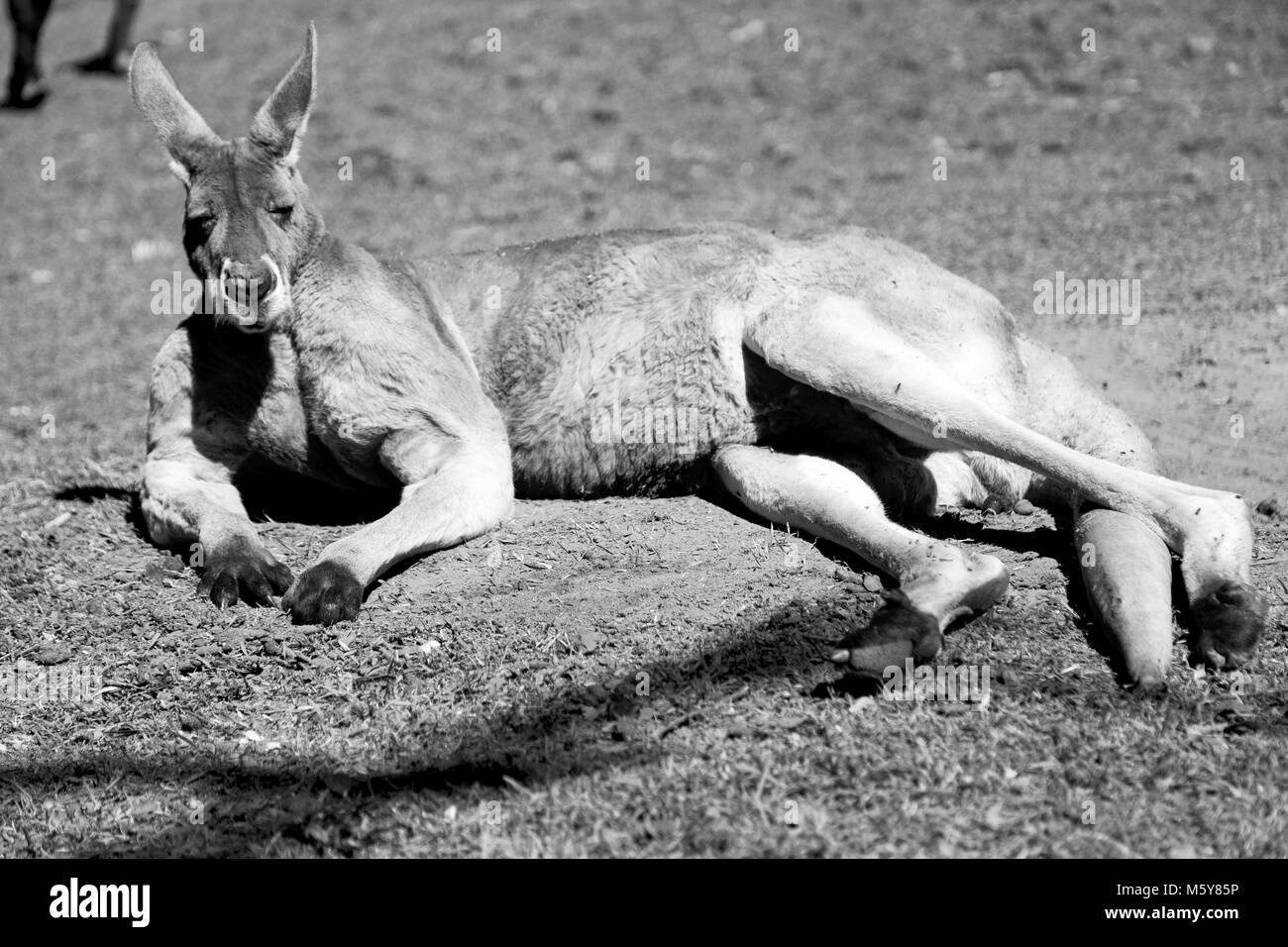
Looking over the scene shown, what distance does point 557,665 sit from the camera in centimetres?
390

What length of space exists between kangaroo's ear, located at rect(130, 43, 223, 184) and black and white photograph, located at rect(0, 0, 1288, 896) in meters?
0.02

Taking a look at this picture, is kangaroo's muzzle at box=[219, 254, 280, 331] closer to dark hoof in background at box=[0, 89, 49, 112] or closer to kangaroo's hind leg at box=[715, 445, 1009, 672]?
kangaroo's hind leg at box=[715, 445, 1009, 672]

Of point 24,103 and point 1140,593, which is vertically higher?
point 24,103

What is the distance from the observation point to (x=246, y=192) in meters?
4.57

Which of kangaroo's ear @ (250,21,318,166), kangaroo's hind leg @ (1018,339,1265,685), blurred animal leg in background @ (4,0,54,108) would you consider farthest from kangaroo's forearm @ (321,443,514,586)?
blurred animal leg in background @ (4,0,54,108)

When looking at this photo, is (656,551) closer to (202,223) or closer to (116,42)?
(202,223)

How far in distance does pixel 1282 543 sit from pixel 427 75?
10489mm

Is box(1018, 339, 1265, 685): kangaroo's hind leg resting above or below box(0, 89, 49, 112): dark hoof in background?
below

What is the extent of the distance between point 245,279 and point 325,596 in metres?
1.08

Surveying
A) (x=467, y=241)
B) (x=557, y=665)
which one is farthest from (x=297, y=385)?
(x=467, y=241)

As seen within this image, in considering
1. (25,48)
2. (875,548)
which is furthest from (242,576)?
(25,48)

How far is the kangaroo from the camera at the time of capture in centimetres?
444

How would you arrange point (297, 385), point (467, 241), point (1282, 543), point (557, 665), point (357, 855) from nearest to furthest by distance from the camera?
point (357, 855), point (557, 665), point (1282, 543), point (297, 385), point (467, 241)

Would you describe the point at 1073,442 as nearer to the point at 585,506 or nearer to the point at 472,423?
the point at 585,506
